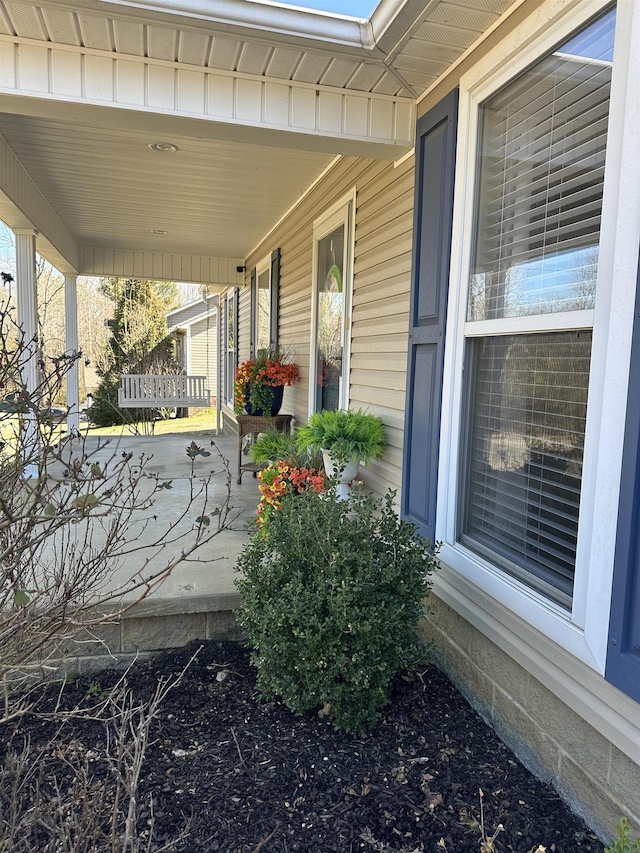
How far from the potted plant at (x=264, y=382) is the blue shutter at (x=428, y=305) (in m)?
2.30

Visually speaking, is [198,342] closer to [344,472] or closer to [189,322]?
[189,322]

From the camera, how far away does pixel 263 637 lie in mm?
2014

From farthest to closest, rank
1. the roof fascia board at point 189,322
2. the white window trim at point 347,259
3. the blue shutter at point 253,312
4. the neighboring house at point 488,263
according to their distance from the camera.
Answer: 1. the roof fascia board at point 189,322
2. the blue shutter at point 253,312
3. the white window trim at point 347,259
4. the neighboring house at point 488,263

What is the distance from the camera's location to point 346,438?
2967mm

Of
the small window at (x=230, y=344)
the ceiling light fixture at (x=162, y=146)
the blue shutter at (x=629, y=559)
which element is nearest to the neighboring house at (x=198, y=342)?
the small window at (x=230, y=344)

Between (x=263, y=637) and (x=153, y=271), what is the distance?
7327mm

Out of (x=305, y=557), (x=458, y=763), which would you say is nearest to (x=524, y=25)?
(x=305, y=557)

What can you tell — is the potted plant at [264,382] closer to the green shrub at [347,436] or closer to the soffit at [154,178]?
the soffit at [154,178]

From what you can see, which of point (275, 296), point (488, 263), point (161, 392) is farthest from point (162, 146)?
point (161, 392)

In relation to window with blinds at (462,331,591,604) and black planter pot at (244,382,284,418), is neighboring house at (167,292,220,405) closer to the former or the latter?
black planter pot at (244,382,284,418)

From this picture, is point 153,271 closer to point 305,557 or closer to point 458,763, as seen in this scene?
point 305,557

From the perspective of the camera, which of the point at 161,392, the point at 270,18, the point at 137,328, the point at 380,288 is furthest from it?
the point at 137,328

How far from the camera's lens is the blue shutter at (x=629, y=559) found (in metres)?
1.37

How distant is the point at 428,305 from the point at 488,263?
0.40m
